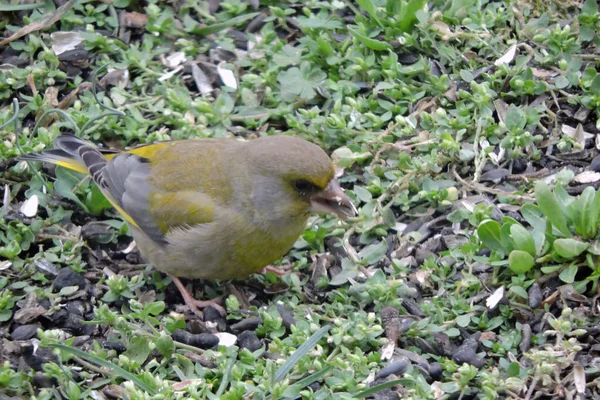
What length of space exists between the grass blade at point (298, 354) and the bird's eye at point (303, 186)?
70 cm

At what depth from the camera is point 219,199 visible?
4.35 m

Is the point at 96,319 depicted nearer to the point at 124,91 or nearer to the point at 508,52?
the point at 124,91

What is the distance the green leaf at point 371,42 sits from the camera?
5.35m

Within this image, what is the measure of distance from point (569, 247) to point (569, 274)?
141mm

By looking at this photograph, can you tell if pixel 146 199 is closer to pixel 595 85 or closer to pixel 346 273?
pixel 346 273

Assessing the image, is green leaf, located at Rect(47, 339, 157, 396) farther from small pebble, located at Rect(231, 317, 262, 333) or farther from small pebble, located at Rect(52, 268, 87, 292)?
small pebble, located at Rect(52, 268, 87, 292)

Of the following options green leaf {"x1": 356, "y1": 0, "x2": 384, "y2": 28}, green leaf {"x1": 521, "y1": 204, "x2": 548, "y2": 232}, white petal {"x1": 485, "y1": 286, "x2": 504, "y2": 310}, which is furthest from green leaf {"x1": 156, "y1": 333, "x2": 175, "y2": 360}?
green leaf {"x1": 356, "y1": 0, "x2": 384, "y2": 28}

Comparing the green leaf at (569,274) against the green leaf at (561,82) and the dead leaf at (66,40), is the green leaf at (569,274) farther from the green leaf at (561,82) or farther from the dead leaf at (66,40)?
the dead leaf at (66,40)

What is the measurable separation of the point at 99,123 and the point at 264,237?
5.22 feet

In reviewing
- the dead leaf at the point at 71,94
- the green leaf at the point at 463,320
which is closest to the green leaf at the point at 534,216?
the green leaf at the point at 463,320

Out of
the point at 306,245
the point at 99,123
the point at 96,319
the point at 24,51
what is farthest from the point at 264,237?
the point at 24,51

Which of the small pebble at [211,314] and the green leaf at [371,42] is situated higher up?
the green leaf at [371,42]

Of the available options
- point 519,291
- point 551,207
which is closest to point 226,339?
point 519,291

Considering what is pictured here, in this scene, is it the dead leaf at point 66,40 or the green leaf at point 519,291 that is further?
the dead leaf at point 66,40
